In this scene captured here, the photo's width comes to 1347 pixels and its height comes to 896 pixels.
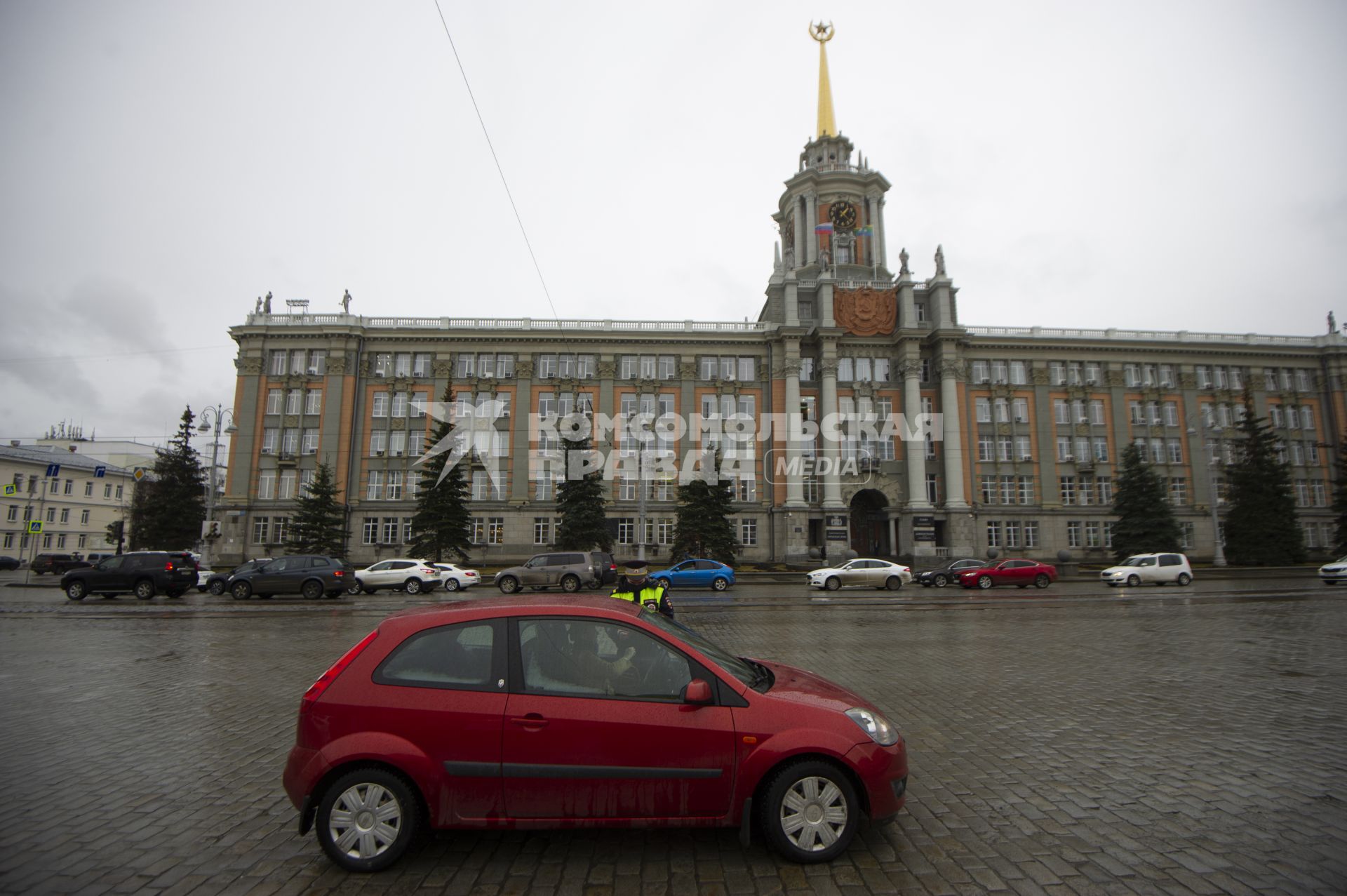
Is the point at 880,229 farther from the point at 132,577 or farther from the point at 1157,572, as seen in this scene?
the point at 132,577

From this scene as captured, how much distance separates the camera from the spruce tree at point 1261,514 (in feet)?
143

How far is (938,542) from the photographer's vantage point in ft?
176

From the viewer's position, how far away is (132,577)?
78.6ft

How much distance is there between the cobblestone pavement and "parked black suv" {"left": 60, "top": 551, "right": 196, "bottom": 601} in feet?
47.2

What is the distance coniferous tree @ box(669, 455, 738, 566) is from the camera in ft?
132

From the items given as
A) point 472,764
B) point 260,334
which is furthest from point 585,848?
point 260,334

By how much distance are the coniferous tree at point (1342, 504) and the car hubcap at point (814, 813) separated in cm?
6289

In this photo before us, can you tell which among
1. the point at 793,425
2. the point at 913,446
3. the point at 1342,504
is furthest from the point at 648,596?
the point at 1342,504

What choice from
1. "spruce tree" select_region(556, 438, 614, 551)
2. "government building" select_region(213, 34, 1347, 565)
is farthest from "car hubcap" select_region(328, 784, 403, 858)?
"government building" select_region(213, 34, 1347, 565)

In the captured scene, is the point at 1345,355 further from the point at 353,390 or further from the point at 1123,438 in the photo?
the point at 353,390

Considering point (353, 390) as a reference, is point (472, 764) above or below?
below

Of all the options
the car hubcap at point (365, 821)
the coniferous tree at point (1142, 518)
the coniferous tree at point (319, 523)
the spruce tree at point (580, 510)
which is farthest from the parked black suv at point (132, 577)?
the coniferous tree at point (1142, 518)

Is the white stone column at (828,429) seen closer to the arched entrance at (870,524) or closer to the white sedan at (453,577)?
the arched entrance at (870,524)

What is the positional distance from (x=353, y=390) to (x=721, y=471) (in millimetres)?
31395
